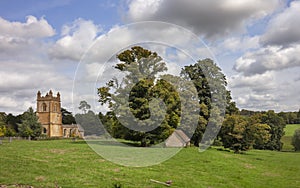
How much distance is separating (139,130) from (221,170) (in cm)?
1209

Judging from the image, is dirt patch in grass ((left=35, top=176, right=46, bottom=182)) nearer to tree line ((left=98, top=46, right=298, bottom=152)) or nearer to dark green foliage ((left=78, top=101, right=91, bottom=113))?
dark green foliage ((left=78, top=101, right=91, bottom=113))

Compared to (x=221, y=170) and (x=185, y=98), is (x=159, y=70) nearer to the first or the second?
(x=185, y=98)

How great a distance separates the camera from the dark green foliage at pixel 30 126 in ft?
165

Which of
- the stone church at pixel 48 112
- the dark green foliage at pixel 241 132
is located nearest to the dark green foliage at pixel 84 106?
the dark green foliage at pixel 241 132

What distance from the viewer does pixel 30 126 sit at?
2085 inches

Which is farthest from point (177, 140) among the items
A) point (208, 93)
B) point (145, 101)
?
point (208, 93)

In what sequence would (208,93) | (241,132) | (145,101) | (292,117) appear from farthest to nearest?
(292,117)
(208,93)
(241,132)
(145,101)

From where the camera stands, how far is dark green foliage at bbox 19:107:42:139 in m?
50.4

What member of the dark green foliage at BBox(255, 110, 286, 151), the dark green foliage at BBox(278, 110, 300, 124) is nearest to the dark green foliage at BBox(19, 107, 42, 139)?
the dark green foliage at BBox(255, 110, 286, 151)

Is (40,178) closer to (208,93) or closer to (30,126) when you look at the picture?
(208,93)

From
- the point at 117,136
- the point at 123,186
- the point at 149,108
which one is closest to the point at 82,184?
the point at 123,186

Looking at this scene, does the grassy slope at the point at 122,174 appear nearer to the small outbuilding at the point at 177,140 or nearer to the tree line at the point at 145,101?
the tree line at the point at 145,101

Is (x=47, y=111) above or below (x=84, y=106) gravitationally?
above

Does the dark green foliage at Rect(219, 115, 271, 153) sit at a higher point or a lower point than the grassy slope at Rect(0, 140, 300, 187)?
higher
